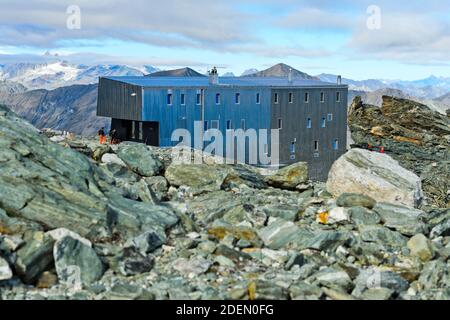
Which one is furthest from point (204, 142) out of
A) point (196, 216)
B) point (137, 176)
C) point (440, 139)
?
point (440, 139)

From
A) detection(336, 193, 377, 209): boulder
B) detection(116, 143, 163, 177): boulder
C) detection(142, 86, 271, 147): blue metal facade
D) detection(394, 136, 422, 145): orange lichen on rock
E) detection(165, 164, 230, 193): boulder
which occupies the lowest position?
detection(394, 136, 422, 145): orange lichen on rock

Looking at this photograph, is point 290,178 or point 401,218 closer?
point 401,218

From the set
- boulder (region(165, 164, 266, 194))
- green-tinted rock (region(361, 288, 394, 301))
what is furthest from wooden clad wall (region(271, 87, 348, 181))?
green-tinted rock (region(361, 288, 394, 301))

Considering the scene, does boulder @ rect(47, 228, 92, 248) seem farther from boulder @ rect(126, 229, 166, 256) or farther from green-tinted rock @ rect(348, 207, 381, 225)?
green-tinted rock @ rect(348, 207, 381, 225)

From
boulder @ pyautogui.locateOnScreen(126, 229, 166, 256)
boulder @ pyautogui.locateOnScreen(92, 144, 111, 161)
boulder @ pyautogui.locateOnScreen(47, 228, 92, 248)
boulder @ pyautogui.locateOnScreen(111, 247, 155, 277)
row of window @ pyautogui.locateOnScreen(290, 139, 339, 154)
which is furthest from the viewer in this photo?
row of window @ pyautogui.locateOnScreen(290, 139, 339, 154)

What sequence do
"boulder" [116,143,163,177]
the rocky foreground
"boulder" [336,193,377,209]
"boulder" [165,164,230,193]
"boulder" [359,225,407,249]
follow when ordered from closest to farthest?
the rocky foreground → "boulder" [359,225,407,249] → "boulder" [336,193,377,209] → "boulder" [165,164,230,193] → "boulder" [116,143,163,177]

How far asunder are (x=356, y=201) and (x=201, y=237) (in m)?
5.28

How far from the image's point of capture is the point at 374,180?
18.8m

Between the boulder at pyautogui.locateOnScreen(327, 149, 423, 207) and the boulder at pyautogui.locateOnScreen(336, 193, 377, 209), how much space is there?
4.54 ft

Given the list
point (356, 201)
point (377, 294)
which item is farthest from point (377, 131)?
point (377, 294)

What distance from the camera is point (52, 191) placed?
45.8 feet

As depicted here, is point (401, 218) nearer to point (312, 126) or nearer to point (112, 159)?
point (112, 159)

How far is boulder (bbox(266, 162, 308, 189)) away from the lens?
71.0 feet
